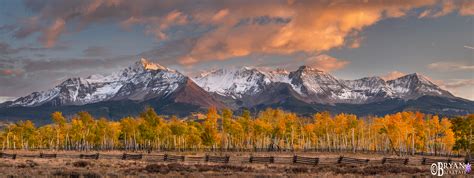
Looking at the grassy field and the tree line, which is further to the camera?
the tree line

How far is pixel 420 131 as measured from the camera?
143 metres

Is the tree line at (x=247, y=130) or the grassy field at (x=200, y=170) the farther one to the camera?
the tree line at (x=247, y=130)

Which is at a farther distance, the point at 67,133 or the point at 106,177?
the point at 67,133

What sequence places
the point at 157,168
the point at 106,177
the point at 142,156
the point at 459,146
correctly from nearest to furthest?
the point at 106,177 < the point at 157,168 < the point at 142,156 < the point at 459,146

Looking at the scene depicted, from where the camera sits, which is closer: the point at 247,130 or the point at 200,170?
the point at 200,170

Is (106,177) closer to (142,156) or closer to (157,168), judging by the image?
(157,168)

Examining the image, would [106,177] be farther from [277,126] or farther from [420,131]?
[420,131]

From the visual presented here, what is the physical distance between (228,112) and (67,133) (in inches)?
2225

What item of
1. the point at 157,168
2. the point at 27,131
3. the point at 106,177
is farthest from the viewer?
the point at 27,131

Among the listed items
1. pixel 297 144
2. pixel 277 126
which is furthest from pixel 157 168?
pixel 297 144

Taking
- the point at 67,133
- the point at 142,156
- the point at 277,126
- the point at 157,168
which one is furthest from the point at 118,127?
the point at 157,168

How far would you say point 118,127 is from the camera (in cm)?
16388

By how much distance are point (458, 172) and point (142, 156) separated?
42.6 meters

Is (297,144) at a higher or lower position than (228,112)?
lower
